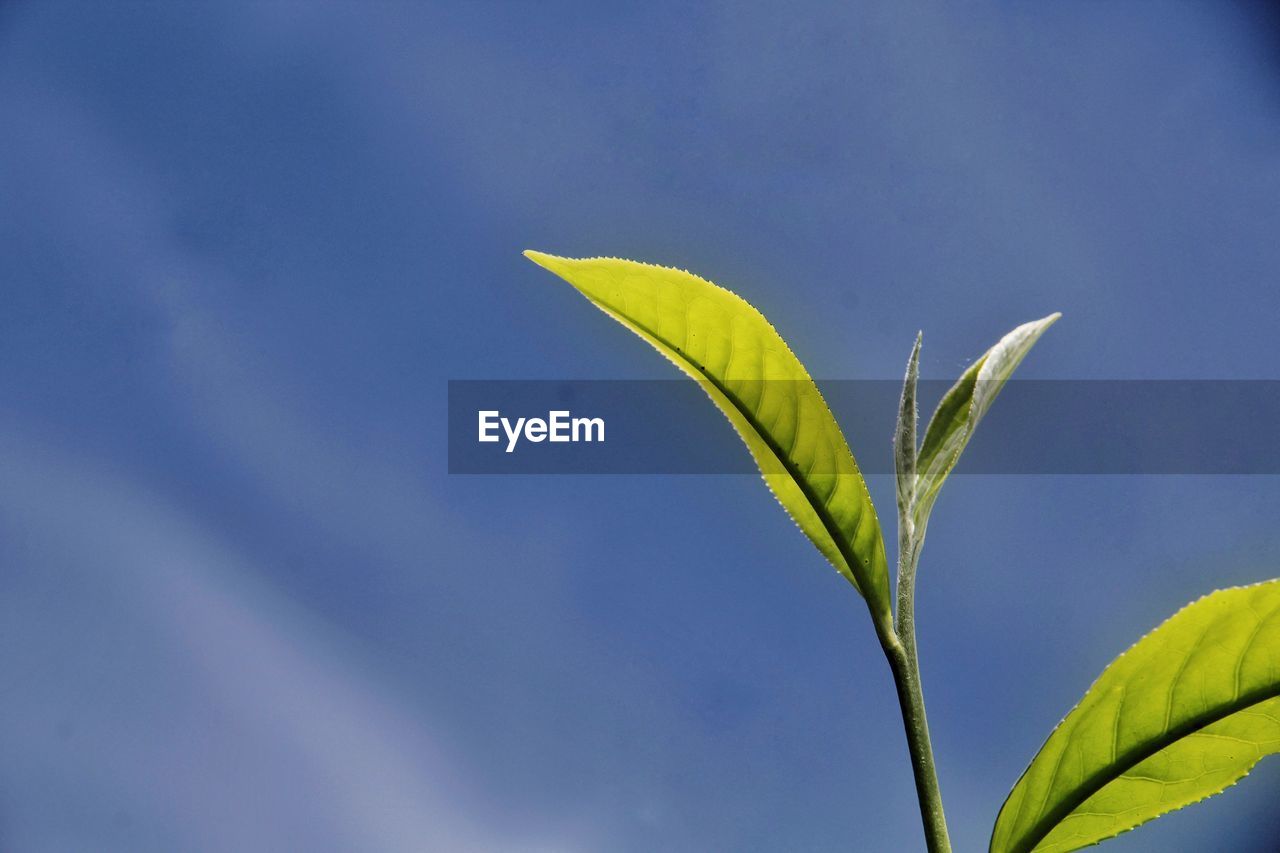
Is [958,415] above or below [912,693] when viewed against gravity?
above

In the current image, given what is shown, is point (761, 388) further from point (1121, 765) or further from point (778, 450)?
point (1121, 765)

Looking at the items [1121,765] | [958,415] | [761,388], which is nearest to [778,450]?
[761,388]

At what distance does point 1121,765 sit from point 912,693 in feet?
0.68

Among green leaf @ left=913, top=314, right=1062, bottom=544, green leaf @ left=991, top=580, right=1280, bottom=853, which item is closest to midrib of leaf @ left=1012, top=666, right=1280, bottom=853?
green leaf @ left=991, top=580, right=1280, bottom=853

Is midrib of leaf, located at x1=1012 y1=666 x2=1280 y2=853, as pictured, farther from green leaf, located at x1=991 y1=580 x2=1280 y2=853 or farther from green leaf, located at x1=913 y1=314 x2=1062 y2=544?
green leaf, located at x1=913 y1=314 x2=1062 y2=544

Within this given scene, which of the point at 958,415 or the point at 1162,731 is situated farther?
the point at 958,415

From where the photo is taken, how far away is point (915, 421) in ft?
2.69

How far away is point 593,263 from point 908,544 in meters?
0.40

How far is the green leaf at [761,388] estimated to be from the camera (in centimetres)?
79

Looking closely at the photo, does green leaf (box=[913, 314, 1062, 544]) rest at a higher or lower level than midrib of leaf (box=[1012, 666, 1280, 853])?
higher

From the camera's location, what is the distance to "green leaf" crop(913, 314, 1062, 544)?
2.53ft

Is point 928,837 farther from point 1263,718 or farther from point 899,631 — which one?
point 1263,718

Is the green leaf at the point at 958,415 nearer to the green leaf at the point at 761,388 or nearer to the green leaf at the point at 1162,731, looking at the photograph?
the green leaf at the point at 761,388

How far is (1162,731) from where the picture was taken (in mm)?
734
